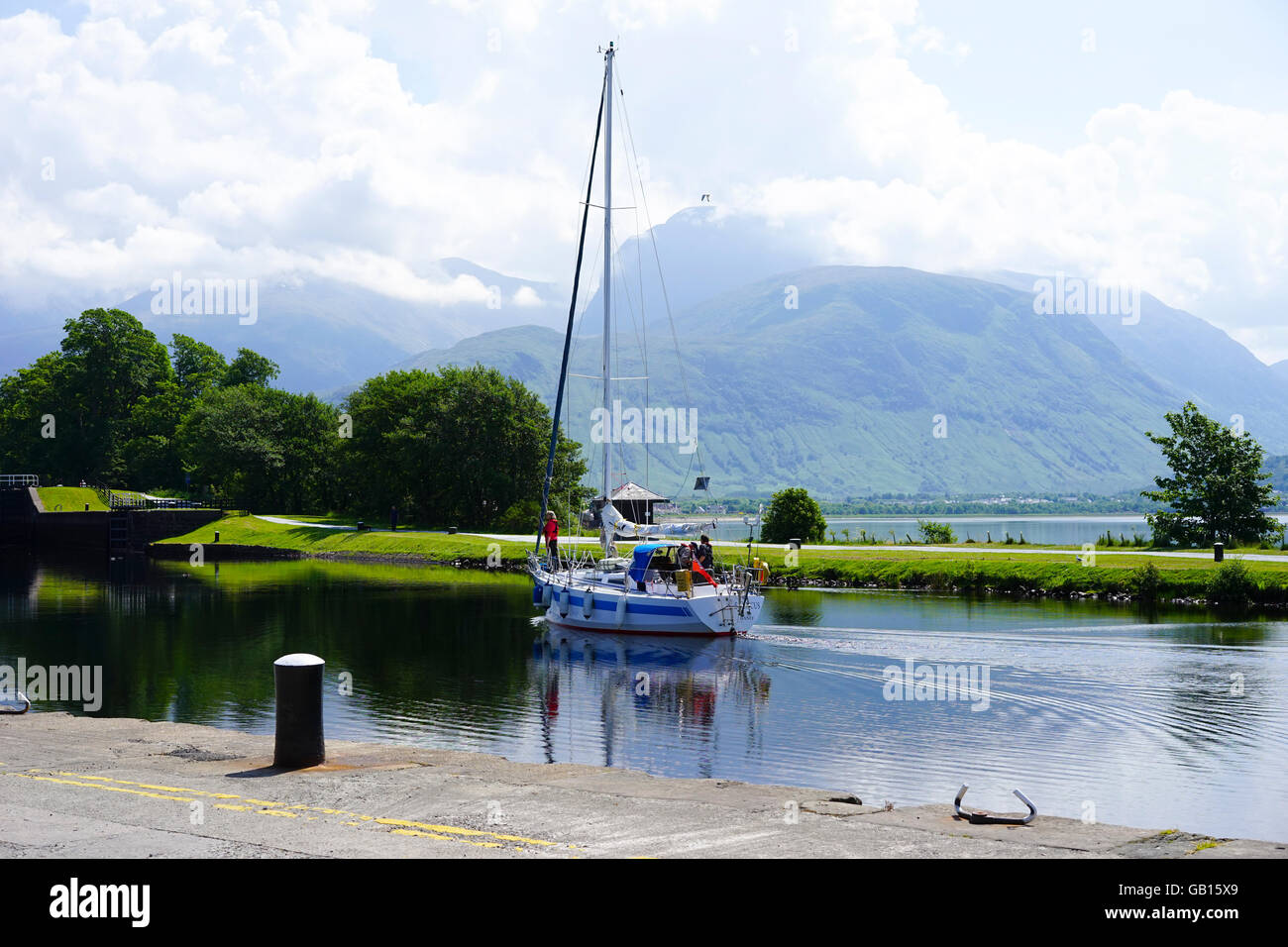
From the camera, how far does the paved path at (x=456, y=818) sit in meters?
12.6

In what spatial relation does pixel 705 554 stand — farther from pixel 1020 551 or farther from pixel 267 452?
pixel 267 452

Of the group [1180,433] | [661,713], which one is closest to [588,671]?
[661,713]

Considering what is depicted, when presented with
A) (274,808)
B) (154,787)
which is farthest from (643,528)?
(274,808)

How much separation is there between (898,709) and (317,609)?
35043mm

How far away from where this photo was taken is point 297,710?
18312mm

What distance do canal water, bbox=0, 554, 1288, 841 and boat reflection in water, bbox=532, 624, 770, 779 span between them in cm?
13

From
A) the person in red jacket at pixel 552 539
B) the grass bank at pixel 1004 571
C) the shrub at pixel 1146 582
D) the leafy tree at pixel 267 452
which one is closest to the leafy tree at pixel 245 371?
the leafy tree at pixel 267 452

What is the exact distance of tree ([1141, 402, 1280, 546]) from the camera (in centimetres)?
6575

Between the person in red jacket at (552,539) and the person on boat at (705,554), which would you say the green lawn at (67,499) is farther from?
the person on boat at (705,554)

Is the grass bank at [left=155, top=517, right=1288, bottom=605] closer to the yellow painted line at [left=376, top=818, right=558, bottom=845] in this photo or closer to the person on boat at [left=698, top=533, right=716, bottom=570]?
the person on boat at [left=698, top=533, right=716, bottom=570]
